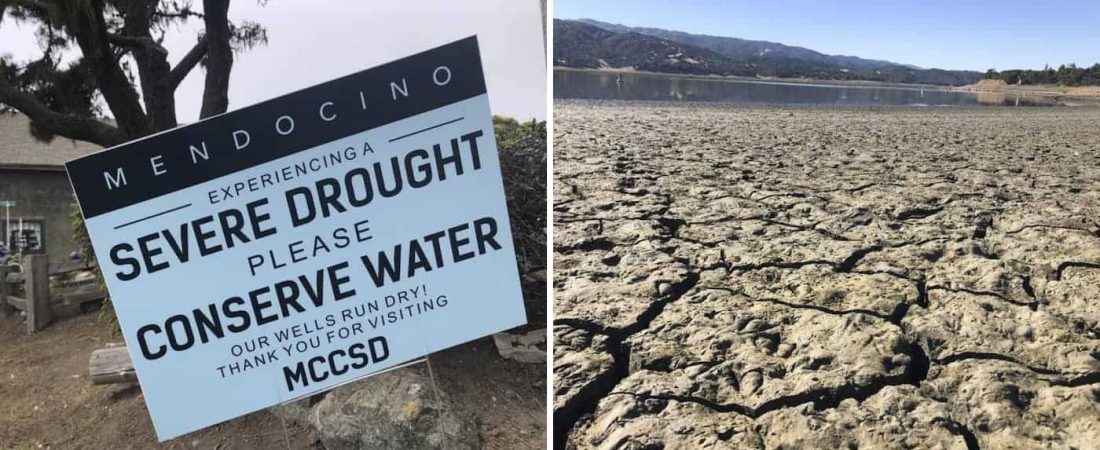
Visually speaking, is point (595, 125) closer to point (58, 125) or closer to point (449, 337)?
point (58, 125)

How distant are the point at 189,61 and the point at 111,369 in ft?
10.3

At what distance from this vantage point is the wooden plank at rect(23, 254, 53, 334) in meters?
6.52

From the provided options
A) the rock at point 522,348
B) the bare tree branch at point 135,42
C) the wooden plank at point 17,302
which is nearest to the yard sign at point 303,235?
the rock at point 522,348

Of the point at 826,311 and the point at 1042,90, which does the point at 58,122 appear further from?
the point at 1042,90

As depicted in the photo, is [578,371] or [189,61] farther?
[189,61]

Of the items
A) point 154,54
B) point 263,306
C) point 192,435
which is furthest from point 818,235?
point 154,54

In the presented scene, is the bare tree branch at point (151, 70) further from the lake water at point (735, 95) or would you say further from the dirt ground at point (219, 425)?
the lake water at point (735, 95)

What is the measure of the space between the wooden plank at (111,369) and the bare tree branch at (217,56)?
2.05m

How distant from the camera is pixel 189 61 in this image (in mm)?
6086

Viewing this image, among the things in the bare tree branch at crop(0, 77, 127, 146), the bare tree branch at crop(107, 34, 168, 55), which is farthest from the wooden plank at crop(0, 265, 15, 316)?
the bare tree branch at crop(107, 34, 168, 55)

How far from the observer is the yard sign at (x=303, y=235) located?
234 cm

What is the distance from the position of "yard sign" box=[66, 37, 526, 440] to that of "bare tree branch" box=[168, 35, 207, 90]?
13.8 ft

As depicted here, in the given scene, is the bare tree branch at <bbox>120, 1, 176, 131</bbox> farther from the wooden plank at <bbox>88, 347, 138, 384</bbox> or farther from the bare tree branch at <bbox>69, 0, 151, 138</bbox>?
the wooden plank at <bbox>88, 347, 138, 384</bbox>

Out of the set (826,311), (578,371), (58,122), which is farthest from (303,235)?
(58,122)
